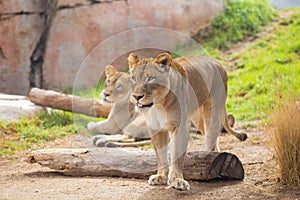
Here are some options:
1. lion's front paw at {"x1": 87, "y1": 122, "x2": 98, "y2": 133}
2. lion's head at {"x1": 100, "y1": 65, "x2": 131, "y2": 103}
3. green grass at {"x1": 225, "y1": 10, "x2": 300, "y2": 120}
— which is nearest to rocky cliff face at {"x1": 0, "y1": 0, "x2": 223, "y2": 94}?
green grass at {"x1": 225, "y1": 10, "x2": 300, "y2": 120}

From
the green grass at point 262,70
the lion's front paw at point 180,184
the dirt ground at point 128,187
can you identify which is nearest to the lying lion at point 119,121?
the green grass at point 262,70

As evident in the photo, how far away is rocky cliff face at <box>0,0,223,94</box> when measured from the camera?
11.5m

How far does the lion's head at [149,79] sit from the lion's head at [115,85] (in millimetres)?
3306

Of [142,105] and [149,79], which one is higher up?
[149,79]

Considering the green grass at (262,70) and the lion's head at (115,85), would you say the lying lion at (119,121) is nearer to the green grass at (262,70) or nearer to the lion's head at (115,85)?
the lion's head at (115,85)

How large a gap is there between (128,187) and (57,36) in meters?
6.97

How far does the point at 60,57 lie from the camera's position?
11648 mm

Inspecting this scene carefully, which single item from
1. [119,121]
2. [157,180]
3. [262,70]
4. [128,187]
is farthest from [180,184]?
[262,70]

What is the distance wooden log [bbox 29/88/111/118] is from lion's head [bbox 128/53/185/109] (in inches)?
169

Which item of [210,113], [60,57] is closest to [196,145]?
[210,113]

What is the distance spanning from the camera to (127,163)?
18.7 ft

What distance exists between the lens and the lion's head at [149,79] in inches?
194

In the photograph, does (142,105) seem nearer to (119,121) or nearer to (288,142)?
(288,142)

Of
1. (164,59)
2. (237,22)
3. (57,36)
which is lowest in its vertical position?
(57,36)
